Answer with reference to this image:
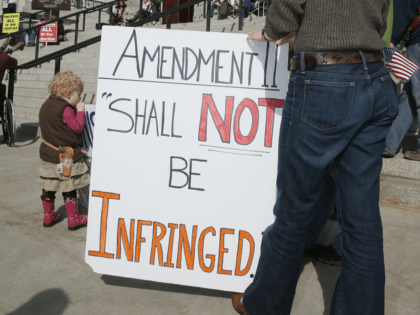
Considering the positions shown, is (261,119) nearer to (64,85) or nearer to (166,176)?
(166,176)

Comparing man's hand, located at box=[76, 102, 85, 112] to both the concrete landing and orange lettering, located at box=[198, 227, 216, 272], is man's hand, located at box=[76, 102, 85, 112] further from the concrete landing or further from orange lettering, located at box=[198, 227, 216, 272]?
orange lettering, located at box=[198, 227, 216, 272]

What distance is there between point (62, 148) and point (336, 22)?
2.21m

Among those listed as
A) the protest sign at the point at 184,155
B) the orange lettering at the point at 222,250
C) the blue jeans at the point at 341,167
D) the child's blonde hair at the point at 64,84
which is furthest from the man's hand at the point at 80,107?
the blue jeans at the point at 341,167

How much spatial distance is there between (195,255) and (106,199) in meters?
0.56

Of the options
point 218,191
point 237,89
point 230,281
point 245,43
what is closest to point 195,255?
point 230,281

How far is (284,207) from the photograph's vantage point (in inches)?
61.7

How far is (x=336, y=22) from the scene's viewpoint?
4.55 feet

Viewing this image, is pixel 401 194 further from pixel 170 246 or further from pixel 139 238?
pixel 139 238

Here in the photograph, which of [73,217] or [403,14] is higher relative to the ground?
[403,14]

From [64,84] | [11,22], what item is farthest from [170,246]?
[11,22]

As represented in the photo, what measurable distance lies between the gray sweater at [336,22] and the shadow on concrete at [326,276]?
1.33m

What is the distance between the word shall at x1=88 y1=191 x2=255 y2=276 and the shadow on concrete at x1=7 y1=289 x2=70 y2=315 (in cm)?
26

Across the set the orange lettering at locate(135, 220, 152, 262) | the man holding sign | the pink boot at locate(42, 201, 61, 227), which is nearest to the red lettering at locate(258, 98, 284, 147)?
the man holding sign

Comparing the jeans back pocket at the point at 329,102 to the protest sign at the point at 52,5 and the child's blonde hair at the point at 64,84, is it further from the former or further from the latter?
the protest sign at the point at 52,5
